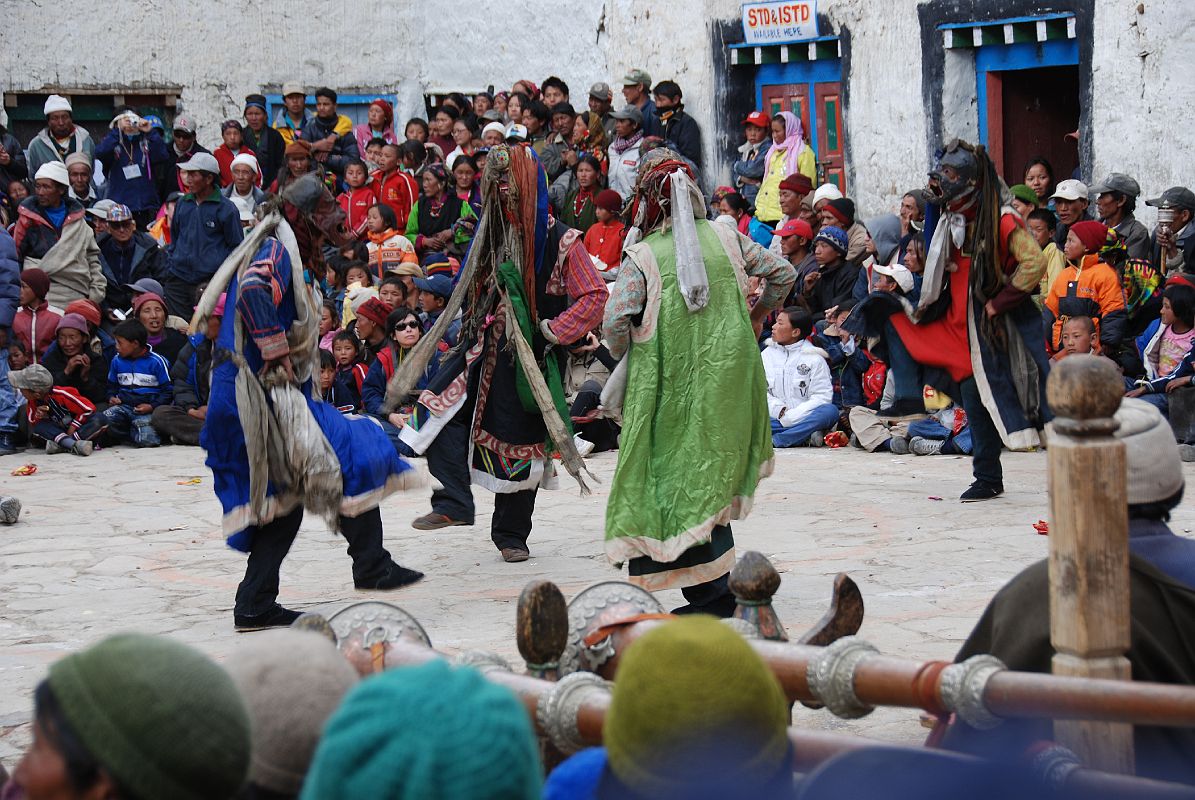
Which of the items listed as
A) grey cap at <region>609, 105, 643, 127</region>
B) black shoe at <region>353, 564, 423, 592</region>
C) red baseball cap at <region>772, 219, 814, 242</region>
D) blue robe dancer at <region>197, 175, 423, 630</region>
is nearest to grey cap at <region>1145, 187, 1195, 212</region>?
red baseball cap at <region>772, 219, 814, 242</region>

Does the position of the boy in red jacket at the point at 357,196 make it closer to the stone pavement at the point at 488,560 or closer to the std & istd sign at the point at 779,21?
the std & istd sign at the point at 779,21

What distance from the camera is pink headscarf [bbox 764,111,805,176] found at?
1425 cm

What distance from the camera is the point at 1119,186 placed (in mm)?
11047

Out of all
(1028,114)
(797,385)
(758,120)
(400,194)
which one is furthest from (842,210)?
(400,194)

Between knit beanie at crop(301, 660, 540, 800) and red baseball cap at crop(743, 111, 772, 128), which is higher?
red baseball cap at crop(743, 111, 772, 128)

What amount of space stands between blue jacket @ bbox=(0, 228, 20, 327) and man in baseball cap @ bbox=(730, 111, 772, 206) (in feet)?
20.3

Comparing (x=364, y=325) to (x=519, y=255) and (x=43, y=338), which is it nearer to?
(x=43, y=338)

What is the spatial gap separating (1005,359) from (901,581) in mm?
2028

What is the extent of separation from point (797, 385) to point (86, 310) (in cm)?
572

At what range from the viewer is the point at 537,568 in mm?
7410

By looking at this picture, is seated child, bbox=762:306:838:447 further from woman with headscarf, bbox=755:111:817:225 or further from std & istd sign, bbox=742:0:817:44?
std & istd sign, bbox=742:0:817:44

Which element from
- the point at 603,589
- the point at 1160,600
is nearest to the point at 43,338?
the point at 603,589

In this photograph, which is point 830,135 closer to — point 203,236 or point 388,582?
point 203,236

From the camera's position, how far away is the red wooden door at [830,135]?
14.9m
